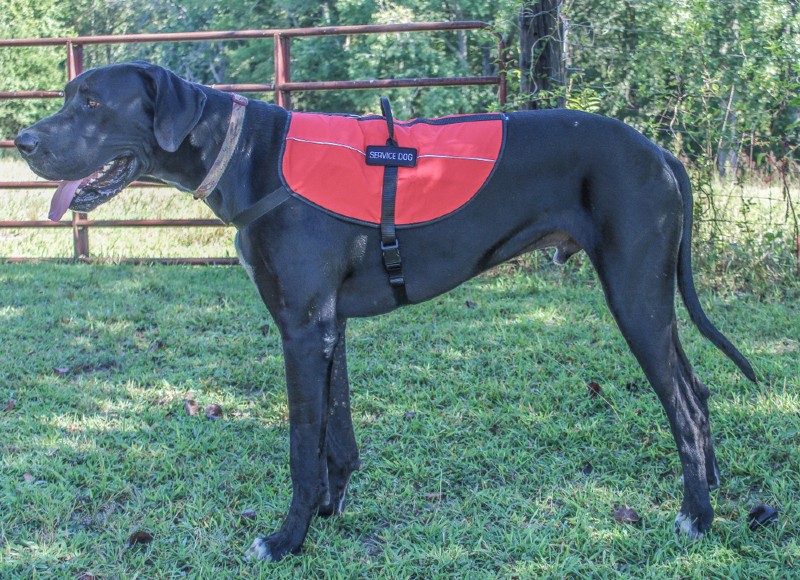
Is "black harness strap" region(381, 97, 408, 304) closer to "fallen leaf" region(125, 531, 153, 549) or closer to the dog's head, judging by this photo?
the dog's head

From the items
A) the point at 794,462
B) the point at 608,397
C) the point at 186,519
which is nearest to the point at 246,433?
the point at 186,519

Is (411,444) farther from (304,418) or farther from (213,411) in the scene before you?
(213,411)

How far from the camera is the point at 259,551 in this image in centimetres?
293

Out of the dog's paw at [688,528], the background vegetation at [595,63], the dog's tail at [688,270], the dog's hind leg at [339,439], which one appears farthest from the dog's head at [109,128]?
the background vegetation at [595,63]

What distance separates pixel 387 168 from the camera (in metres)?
3.04

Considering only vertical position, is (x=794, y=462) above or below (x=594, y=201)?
below

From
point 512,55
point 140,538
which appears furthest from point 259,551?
point 512,55

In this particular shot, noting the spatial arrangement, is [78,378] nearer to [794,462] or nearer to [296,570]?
[296,570]

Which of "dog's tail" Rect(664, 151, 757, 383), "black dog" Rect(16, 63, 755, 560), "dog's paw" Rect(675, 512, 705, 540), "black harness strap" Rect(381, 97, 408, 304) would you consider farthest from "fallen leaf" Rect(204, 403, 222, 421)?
"dog's tail" Rect(664, 151, 757, 383)

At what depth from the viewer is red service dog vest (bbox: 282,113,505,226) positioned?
2.97 m

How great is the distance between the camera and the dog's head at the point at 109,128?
2885 millimetres

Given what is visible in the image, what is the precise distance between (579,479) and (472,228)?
1.28 metres

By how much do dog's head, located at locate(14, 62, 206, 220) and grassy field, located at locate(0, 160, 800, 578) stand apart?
1334 millimetres

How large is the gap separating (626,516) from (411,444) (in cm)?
113
